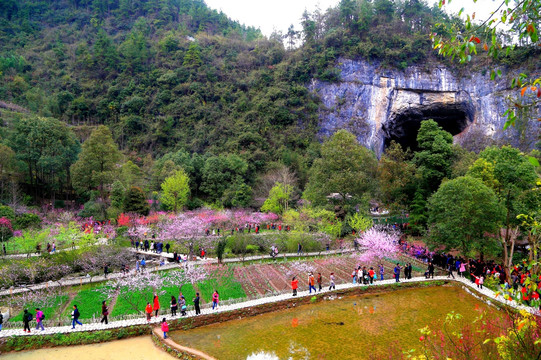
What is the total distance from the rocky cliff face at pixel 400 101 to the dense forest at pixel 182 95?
212 centimetres

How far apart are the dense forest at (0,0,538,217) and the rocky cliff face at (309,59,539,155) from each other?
212 centimetres

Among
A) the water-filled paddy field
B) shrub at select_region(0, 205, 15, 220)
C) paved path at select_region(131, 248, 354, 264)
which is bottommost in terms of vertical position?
the water-filled paddy field

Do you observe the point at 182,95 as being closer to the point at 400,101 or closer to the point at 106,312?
the point at 400,101

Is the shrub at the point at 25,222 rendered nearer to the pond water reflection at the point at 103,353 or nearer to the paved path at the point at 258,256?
the paved path at the point at 258,256

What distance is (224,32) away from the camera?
2977 inches

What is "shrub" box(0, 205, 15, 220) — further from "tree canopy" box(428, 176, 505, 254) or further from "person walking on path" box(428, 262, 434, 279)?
"tree canopy" box(428, 176, 505, 254)

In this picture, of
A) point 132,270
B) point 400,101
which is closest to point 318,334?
point 132,270

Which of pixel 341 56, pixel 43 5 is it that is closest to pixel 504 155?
pixel 341 56

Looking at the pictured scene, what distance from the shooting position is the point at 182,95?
55812 millimetres

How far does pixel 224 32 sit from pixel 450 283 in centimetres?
7337

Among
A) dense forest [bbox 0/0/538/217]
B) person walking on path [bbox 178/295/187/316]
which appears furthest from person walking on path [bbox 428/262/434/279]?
dense forest [bbox 0/0/538/217]

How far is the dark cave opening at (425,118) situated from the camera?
49.8 m

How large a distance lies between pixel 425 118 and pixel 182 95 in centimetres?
4033

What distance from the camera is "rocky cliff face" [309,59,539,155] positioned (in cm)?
4688
